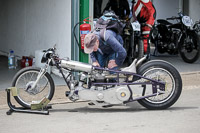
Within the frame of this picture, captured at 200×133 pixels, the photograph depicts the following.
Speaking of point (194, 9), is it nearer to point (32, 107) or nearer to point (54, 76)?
point (54, 76)

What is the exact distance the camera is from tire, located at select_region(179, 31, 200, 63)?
40.9 feet

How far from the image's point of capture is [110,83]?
7.42 meters

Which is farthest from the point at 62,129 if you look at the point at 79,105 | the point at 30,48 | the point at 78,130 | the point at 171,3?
the point at 171,3

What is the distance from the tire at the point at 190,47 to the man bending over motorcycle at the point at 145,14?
1670 millimetres

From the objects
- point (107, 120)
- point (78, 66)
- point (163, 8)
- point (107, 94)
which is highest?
point (163, 8)

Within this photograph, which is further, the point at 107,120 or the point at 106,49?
the point at 106,49

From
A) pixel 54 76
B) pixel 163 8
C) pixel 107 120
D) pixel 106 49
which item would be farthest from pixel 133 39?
pixel 163 8

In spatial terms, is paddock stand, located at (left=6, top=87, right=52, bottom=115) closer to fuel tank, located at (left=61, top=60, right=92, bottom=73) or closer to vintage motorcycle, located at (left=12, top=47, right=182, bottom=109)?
vintage motorcycle, located at (left=12, top=47, right=182, bottom=109)

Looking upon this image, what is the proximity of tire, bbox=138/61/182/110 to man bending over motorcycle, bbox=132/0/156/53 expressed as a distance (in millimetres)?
3894

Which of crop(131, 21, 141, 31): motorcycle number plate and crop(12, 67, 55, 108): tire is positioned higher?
crop(131, 21, 141, 31): motorcycle number plate

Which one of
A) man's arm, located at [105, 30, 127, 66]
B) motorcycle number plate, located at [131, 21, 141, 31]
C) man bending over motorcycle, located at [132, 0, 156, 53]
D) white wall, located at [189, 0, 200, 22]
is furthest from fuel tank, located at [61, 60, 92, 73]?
white wall, located at [189, 0, 200, 22]

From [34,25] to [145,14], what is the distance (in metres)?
3.27

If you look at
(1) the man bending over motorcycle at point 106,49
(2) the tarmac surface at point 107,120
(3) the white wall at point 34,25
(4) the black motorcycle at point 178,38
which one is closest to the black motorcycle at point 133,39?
(3) the white wall at point 34,25

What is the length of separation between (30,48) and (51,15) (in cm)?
164
